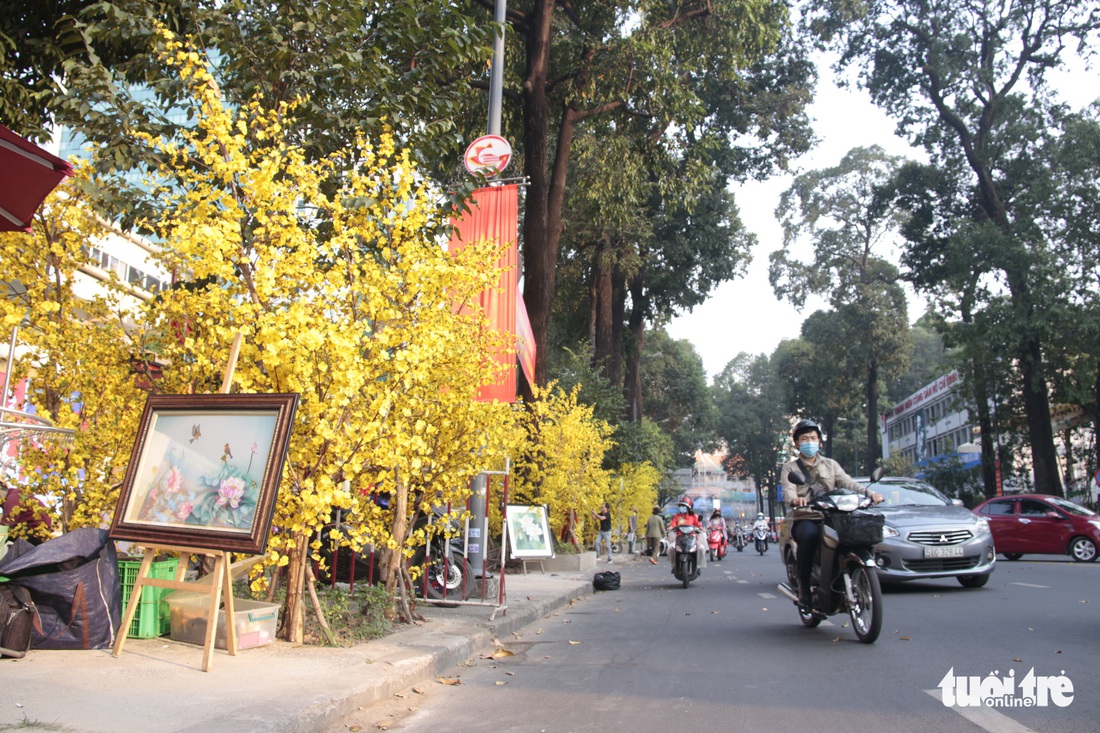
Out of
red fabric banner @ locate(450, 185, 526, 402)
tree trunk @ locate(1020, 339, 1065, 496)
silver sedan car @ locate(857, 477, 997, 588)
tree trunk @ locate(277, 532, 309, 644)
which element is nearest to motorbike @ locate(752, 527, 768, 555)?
tree trunk @ locate(1020, 339, 1065, 496)

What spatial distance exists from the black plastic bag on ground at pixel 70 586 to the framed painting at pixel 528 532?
9059 millimetres

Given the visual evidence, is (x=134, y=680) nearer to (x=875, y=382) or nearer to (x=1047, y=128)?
(x=1047, y=128)

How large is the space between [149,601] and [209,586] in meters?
1.28

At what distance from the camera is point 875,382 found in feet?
172

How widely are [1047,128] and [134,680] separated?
34658 mm

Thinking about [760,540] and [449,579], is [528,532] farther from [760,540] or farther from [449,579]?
[760,540]

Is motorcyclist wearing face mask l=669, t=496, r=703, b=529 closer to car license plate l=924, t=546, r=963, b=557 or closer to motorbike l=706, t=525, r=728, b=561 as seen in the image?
car license plate l=924, t=546, r=963, b=557

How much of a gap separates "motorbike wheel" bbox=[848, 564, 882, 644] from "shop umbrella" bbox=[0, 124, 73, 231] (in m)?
6.39

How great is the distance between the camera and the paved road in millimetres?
4668

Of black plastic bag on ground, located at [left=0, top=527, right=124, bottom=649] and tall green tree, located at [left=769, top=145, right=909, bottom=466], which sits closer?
black plastic bag on ground, located at [left=0, top=527, right=124, bottom=649]

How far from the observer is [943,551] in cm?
1101

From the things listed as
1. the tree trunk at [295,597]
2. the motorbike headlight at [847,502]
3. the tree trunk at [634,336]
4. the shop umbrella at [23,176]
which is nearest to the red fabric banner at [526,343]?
the motorbike headlight at [847,502]

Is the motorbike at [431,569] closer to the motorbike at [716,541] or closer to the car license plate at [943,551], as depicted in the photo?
the car license plate at [943,551]

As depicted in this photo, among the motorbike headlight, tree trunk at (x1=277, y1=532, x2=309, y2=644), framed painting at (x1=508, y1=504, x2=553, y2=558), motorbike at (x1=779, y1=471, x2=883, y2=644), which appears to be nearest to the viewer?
tree trunk at (x1=277, y1=532, x2=309, y2=644)
